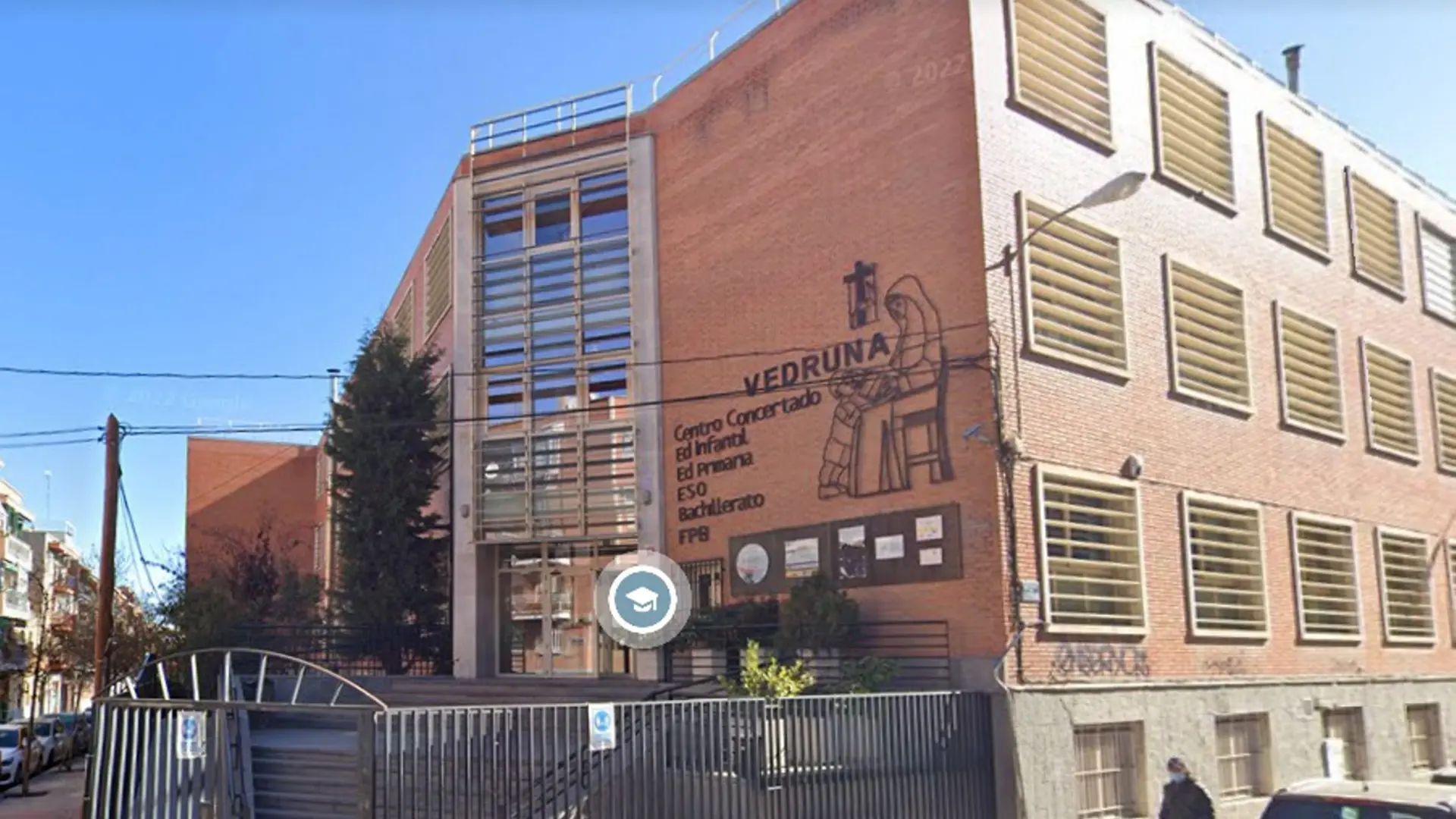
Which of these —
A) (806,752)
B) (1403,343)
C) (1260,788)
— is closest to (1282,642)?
(1260,788)

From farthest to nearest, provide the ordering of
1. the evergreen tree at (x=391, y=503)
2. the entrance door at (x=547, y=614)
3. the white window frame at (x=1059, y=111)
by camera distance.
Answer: the evergreen tree at (x=391, y=503) < the entrance door at (x=547, y=614) < the white window frame at (x=1059, y=111)

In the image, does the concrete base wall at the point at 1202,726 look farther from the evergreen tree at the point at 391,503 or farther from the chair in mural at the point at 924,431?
the evergreen tree at the point at 391,503

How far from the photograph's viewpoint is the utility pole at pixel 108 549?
69.8ft

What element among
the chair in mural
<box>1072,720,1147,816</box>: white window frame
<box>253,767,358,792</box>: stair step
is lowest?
<box>1072,720,1147,816</box>: white window frame

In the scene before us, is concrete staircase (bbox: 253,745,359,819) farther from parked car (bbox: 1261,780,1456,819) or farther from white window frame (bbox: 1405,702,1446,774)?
white window frame (bbox: 1405,702,1446,774)

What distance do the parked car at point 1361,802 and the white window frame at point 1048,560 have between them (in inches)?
259

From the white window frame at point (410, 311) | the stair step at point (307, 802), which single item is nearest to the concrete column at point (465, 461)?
the white window frame at point (410, 311)

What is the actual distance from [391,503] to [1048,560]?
14.1m

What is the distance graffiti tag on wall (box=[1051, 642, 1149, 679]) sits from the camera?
15930mm

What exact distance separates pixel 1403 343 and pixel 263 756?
73.1ft

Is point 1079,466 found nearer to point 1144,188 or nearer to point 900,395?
point 900,395

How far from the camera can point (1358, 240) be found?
2462 cm

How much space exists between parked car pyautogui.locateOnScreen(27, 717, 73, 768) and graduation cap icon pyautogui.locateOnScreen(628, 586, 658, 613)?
2070 centimetres

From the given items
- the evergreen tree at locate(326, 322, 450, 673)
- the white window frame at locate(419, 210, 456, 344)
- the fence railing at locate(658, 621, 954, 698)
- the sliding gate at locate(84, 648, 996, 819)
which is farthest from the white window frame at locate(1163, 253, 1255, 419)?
the evergreen tree at locate(326, 322, 450, 673)
